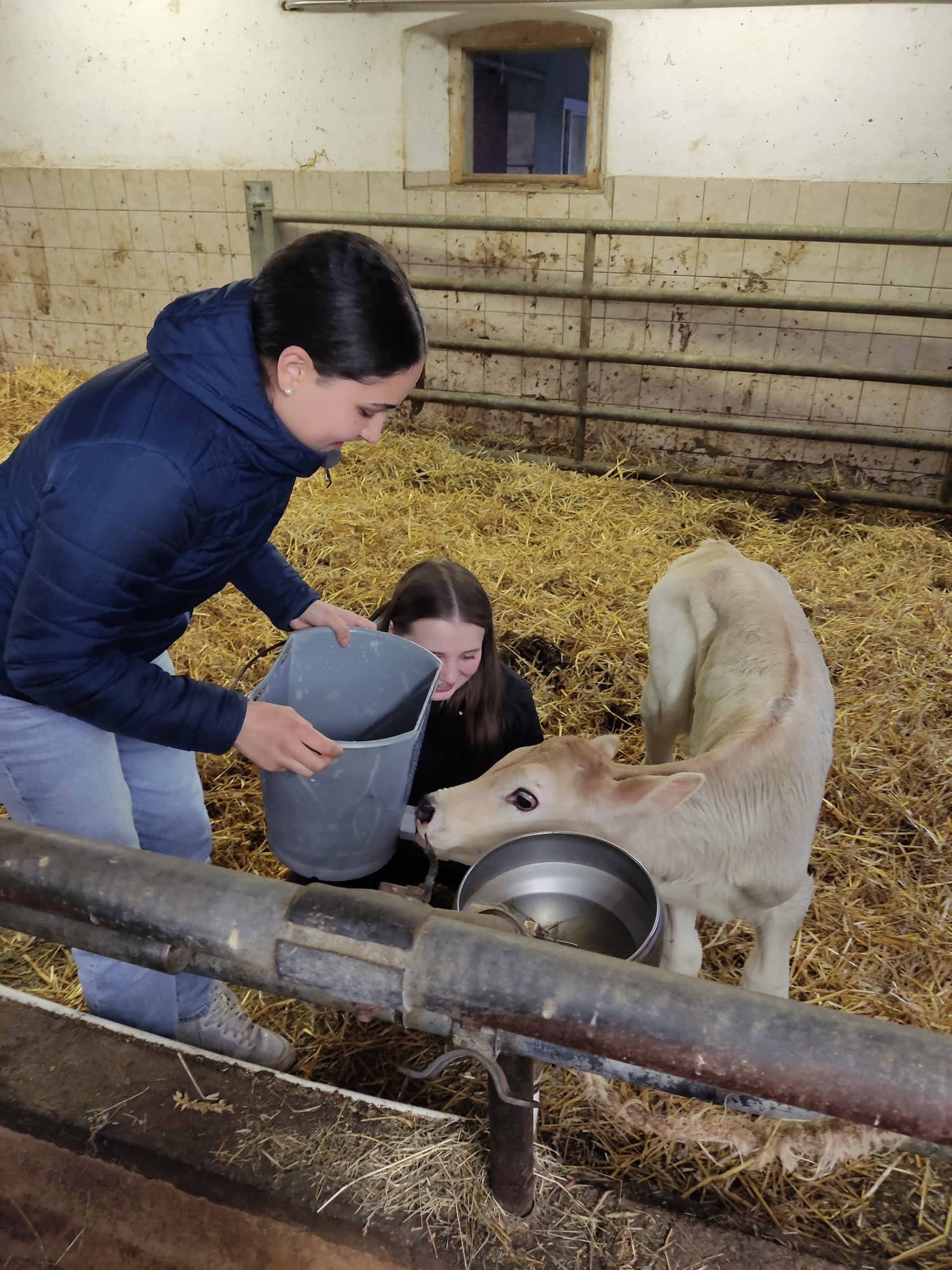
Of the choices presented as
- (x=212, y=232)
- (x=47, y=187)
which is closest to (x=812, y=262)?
(x=212, y=232)

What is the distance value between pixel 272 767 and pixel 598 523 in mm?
4139

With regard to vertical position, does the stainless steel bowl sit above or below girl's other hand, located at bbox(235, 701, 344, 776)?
below

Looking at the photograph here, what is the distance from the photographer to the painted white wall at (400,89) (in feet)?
18.2

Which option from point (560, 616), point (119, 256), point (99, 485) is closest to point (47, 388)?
point (119, 256)

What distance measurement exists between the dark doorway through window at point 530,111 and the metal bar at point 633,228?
517 millimetres

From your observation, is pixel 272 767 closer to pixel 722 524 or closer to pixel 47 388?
pixel 722 524

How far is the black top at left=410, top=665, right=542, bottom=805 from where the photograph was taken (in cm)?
278

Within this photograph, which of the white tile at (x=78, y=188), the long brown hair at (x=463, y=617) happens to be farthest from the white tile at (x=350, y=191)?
the long brown hair at (x=463, y=617)

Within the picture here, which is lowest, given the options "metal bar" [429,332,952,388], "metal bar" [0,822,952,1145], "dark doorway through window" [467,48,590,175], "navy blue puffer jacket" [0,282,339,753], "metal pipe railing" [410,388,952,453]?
"metal pipe railing" [410,388,952,453]

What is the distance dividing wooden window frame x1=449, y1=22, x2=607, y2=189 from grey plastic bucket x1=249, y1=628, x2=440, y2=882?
209 inches

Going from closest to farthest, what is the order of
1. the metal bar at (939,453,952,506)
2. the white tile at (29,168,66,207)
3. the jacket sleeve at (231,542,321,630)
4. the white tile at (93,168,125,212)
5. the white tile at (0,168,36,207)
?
the jacket sleeve at (231,542,321,630), the metal bar at (939,453,952,506), the white tile at (93,168,125,212), the white tile at (29,168,66,207), the white tile at (0,168,36,207)

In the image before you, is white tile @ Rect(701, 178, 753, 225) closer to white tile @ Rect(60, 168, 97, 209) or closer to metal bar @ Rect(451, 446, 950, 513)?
metal bar @ Rect(451, 446, 950, 513)

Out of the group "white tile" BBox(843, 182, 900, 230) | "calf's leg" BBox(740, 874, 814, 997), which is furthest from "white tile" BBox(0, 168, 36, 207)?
"calf's leg" BBox(740, 874, 814, 997)

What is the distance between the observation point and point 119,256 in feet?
26.3
